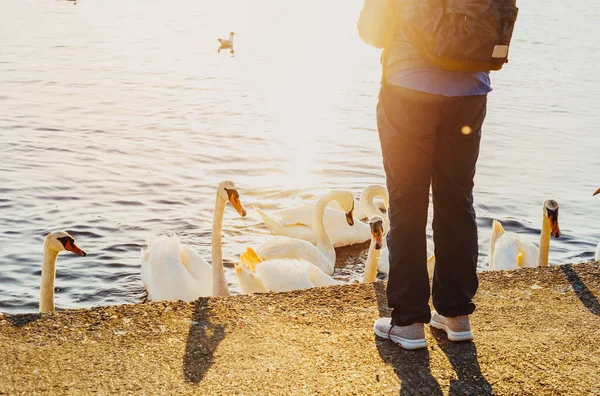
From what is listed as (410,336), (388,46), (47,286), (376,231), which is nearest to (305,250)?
(376,231)

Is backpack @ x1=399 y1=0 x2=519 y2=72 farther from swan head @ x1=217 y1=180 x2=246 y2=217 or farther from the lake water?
the lake water

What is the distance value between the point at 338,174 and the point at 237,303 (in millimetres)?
10038

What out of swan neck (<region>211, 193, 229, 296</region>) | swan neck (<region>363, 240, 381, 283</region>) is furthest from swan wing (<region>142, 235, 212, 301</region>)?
swan neck (<region>363, 240, 381, 283</region>)

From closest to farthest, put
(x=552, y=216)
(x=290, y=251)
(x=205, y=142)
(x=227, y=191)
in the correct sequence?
(x=227, y=191), (x=552, y=216), (x=290, y=251), (x=205, y=142)

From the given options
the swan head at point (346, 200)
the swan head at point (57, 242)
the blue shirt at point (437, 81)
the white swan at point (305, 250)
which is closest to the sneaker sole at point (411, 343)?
the blue shirt at point (437, 81)

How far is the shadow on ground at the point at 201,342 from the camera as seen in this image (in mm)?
4414

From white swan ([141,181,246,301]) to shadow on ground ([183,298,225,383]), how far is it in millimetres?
2341

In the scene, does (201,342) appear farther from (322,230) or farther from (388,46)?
(322,230)

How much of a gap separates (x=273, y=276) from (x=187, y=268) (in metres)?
1.43

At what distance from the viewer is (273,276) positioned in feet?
25.1

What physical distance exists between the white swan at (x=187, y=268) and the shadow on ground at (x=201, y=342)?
2.34m

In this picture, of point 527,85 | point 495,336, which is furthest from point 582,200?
point 527,85

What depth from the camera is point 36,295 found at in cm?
928

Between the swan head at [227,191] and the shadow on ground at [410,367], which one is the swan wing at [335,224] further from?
the shadow on ground at [410,367]
